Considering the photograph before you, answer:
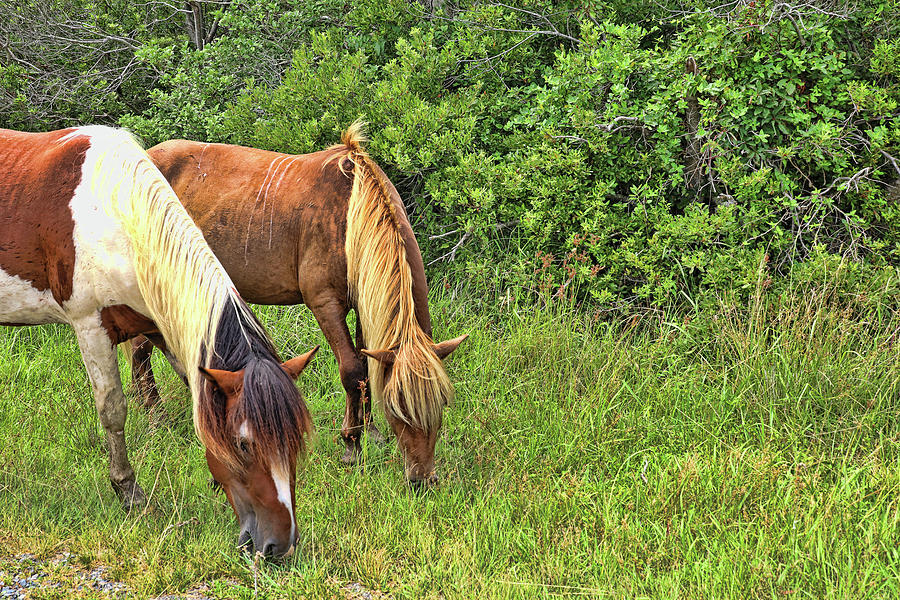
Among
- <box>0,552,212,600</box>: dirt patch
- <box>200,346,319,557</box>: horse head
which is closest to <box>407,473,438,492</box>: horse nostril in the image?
<box>200,346,319,557</box>: horse head

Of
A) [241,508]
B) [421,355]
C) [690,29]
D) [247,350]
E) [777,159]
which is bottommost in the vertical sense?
[241,508]

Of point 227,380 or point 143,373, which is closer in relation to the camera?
point 227,380

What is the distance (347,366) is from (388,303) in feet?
2.06

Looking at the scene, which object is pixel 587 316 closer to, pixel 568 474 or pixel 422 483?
pixel 568 474

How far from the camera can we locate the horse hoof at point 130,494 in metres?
3.78

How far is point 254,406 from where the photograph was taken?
2947 mm

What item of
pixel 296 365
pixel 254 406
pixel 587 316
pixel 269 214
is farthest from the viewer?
pixel 587 316

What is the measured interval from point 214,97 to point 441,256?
305 centimetres

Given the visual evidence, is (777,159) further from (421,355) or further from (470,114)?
(421,355)

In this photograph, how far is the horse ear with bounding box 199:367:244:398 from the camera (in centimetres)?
299

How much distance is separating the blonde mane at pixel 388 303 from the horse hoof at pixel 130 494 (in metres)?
1.30

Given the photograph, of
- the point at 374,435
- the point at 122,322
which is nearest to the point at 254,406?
the point at 122,322

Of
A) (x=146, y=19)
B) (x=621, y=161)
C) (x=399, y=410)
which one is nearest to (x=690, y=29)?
(x=621, y=161)

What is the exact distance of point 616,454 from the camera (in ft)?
13.2
